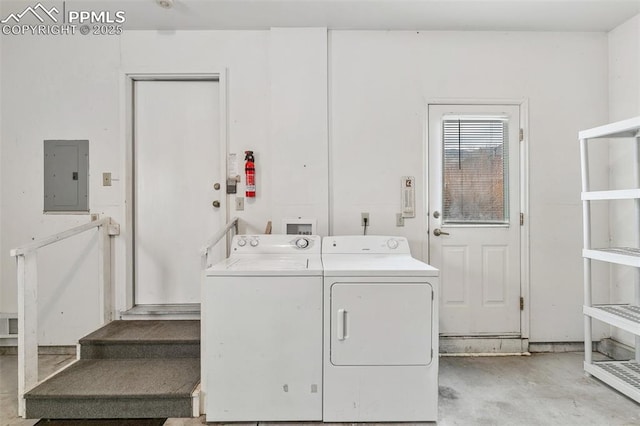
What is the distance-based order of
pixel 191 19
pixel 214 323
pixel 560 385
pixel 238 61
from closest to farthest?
pixel 214 323, pixel 560 385, pixel 191 19, pixel 238 61

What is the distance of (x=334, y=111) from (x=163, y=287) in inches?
81.6

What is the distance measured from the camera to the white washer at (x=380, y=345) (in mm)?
1702

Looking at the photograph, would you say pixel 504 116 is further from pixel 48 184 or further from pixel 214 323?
pixel 48 184

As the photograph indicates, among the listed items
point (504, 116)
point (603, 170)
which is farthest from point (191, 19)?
point (603, 170)

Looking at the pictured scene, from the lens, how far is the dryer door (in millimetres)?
1701

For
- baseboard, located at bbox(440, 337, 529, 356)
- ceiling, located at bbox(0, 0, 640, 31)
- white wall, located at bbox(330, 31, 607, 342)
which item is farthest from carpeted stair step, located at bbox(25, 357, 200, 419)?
ceiling, located at bbox(0, 0, 640, 31)

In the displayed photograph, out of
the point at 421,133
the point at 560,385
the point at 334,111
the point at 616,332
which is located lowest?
the point at 560,385

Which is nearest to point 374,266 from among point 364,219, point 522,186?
point 364,219

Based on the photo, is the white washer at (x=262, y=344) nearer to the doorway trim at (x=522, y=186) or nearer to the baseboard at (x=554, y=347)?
the doorway trim at (x=522, y=186)

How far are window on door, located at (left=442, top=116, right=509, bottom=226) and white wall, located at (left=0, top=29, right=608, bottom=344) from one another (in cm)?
23

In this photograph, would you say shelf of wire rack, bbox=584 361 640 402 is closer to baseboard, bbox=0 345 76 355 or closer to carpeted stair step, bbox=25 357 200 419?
carpeted stair step, bbox=25 357 200 419

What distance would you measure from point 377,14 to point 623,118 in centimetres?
213

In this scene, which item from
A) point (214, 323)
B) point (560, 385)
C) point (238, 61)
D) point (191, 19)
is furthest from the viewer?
point (238, 61)

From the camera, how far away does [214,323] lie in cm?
171
